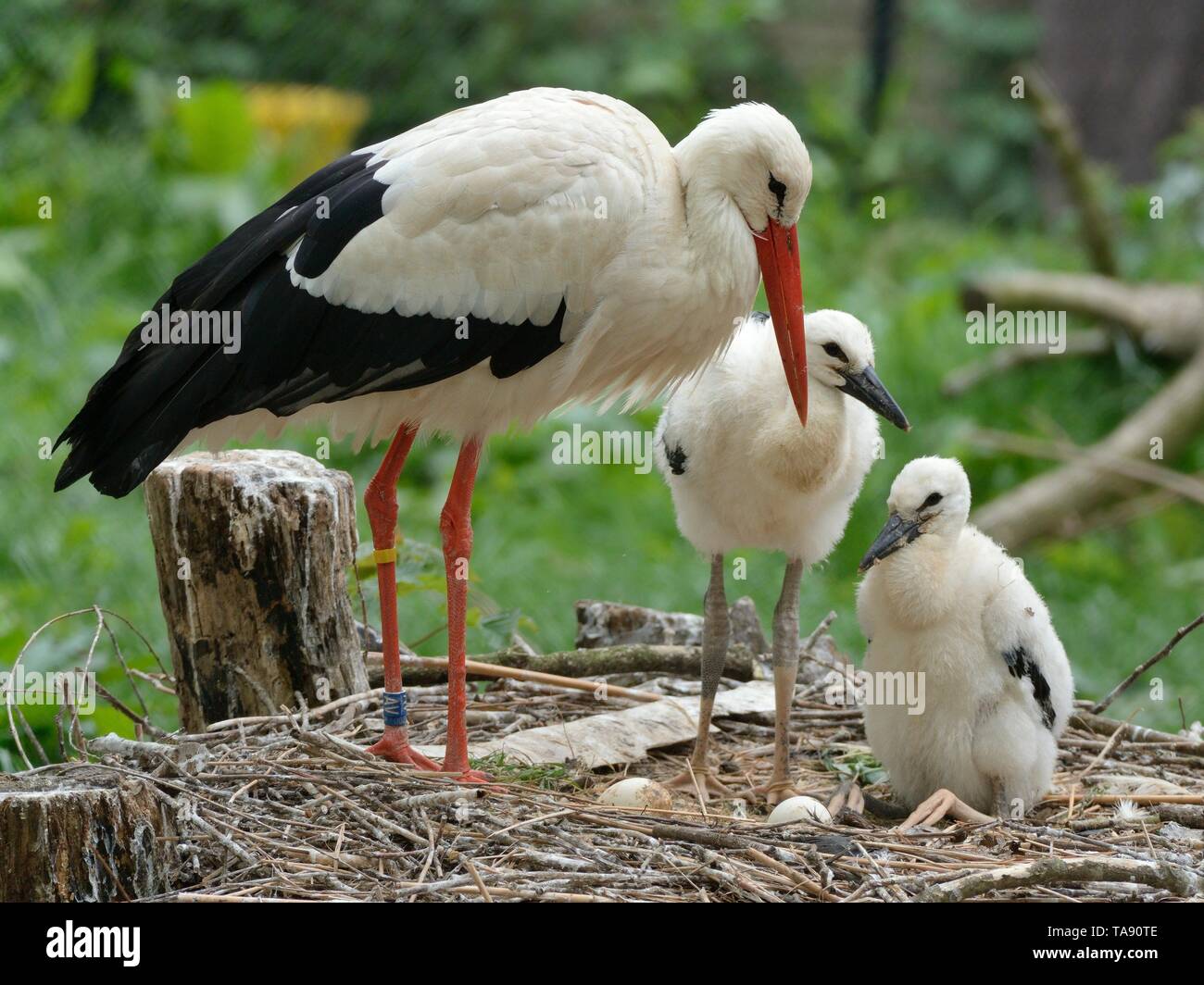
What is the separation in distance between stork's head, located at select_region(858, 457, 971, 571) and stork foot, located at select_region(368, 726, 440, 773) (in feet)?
4.50

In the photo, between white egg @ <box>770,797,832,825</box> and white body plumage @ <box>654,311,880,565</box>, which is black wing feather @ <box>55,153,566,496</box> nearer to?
white body plumage @ <box>654,311,880,565</box>

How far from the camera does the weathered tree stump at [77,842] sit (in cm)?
346

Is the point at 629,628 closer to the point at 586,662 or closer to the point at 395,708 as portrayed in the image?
the point at 586,662

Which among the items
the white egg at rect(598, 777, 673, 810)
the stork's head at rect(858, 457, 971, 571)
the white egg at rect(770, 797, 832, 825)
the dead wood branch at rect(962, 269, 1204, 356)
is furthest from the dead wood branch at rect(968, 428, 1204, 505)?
the white egg at rect(598, 777, 673, 810)

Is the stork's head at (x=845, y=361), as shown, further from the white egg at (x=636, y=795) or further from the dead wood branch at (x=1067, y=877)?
the dead wood branch at (x=1067, y=877)

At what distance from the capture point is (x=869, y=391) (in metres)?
4.74

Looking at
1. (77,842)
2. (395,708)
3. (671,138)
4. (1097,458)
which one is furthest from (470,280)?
(671,138)

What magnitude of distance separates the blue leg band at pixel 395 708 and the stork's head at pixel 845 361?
155 centimetres

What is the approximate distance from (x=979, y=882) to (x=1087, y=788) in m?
1.34

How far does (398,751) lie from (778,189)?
193cm
